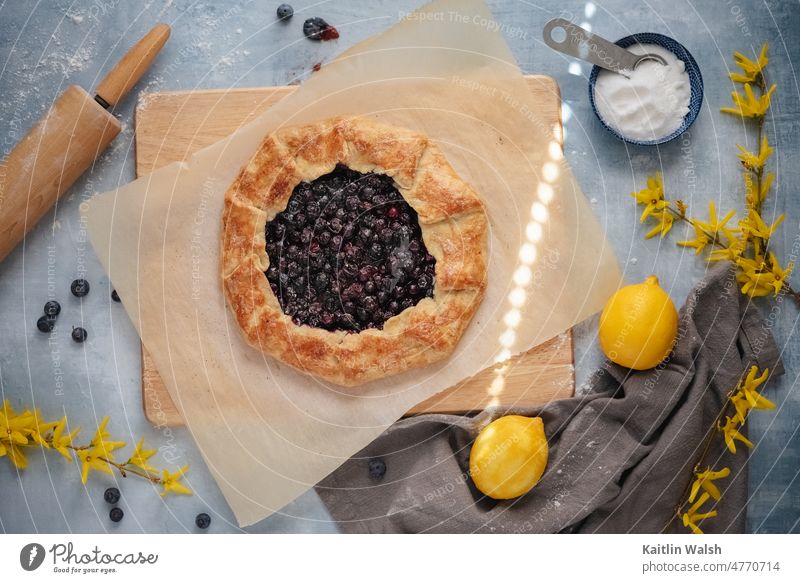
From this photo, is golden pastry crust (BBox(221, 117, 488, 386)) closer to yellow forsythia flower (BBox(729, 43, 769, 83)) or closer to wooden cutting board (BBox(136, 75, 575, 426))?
wooden cutting board (BBox(136, 75, 575, 426))

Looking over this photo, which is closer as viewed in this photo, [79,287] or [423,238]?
[423,238]

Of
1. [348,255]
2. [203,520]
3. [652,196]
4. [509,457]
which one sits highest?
[652,196]

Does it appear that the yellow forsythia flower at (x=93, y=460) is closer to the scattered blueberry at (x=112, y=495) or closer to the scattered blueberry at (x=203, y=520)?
the scattered blueberry at (x=112, y=495)

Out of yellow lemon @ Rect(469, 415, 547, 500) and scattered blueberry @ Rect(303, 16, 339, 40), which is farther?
scattered blueberry @ Rect(303, 16, 339, 40)

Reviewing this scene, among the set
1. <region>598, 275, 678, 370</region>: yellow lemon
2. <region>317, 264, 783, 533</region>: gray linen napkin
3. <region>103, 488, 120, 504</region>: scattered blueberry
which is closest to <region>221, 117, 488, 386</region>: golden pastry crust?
<region>317, 264, 783, 533</region>: gray linen napkin

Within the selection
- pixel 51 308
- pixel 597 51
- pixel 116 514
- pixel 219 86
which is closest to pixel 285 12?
pixel 219 86

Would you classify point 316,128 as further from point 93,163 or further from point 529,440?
point 529,440

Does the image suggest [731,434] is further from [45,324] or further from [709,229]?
[45,324]
